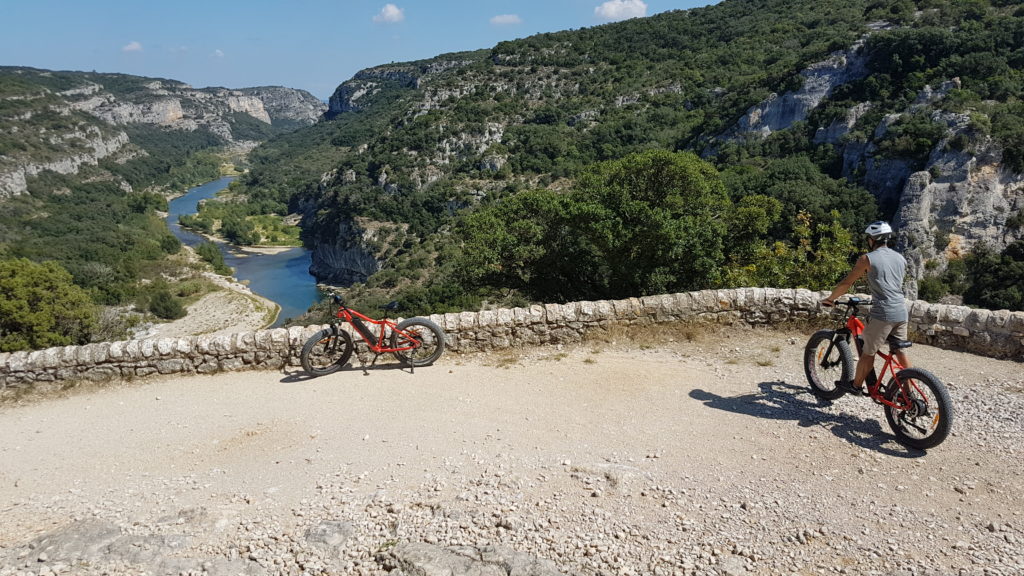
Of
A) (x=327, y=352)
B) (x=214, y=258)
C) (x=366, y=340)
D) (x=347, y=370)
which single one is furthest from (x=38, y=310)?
(x=214, y=258)

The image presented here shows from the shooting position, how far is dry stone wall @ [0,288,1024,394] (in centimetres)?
754

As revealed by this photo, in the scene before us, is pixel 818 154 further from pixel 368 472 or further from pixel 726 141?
pixel 368 472

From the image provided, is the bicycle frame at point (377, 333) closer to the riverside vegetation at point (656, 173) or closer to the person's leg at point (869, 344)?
the person's leg at point (869, 344)

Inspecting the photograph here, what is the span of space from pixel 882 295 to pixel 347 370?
686 cm

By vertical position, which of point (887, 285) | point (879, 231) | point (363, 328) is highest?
point (879, 231)

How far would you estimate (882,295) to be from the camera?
5168 millimetres

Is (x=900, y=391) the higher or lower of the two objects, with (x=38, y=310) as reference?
higher

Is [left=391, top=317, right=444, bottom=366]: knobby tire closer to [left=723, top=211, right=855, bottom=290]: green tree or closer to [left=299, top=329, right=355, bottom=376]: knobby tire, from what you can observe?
[left=299, top=329, right=355, bottom=376]: knobby tire

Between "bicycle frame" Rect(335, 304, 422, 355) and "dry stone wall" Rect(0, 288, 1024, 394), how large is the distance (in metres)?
0.68

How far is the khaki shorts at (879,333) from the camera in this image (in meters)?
5.20

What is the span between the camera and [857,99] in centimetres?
5456

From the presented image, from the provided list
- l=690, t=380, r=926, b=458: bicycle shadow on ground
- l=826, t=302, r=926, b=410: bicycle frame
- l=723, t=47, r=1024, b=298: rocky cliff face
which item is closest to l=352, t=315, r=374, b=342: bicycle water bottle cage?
l=690, t=380, r=926, b=458: bicycle shadow on ground

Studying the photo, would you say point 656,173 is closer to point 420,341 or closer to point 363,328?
point 420,341

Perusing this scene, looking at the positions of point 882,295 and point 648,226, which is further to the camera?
point 648,226
